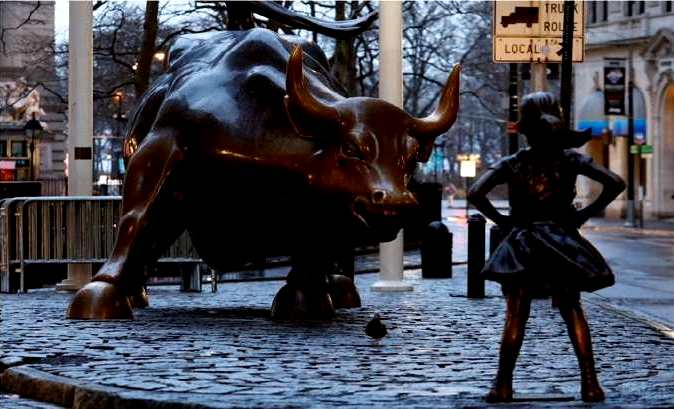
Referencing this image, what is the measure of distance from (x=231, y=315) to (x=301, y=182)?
251cm

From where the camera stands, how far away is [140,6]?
171 ft

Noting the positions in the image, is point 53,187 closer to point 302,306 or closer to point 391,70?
point 391,70

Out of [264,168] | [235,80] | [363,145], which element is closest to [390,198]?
[363,145]

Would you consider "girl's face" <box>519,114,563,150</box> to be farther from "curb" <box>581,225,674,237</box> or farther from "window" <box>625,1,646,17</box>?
"window" <box>625,1,646,17</box>

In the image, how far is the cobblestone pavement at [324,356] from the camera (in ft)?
29.3

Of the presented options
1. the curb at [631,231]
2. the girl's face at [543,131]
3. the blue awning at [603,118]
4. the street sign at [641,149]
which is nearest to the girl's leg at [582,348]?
the girl's face at [543,131]

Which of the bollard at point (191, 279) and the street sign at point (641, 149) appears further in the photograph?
the street sign at point (641, 149)

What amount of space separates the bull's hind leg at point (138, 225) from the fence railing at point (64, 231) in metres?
4.92

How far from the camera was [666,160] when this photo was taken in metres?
67.2

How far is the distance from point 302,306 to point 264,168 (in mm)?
1634

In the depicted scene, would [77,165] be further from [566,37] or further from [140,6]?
[140,6]

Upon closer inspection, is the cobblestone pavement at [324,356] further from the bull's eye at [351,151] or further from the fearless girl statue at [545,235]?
the bull's eye at [351,151]

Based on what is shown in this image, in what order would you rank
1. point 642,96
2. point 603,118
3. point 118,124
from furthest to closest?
1. point 603,118
2. point 642,96
3. point 118,124

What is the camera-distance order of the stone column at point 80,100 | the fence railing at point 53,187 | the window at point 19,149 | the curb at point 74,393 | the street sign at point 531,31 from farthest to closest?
the window at point 19,149 → the fence railing at point 53,187 → the street sign at point 531,31 → the stone column at point 80,100 → the curb at point 74,393
